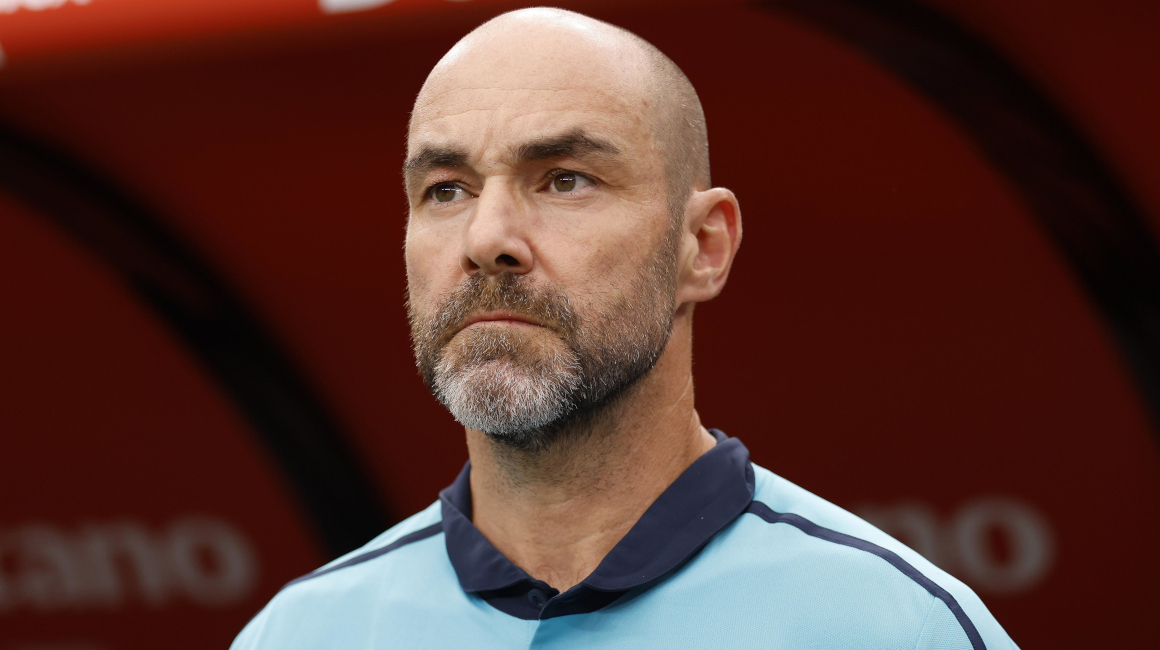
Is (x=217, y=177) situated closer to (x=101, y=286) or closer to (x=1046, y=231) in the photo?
(x=101, y=286)

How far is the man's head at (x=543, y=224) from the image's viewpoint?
1206 millimetres

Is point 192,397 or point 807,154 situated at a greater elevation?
point 807,154

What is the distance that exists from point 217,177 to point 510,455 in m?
1.52

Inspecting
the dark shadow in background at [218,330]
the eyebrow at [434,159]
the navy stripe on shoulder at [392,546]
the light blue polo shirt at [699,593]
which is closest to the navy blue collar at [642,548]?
the light blue polo shirt at [699,593]

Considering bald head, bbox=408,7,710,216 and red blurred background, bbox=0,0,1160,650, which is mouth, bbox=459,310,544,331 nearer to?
bald head, bbox=408,7,710,216

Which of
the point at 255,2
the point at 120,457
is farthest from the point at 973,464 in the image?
the point at 120,457

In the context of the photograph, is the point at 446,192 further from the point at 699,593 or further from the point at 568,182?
the point at 699,593

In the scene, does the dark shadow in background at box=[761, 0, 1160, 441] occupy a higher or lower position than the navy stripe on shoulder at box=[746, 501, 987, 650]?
higher

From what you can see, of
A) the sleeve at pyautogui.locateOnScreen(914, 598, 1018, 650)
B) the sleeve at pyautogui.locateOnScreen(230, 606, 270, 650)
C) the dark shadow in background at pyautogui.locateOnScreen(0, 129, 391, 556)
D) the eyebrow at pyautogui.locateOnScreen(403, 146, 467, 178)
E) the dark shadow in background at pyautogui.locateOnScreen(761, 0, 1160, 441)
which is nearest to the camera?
the sleeve at pyautogui.locateOnScreen(914, 598, 1018, 650)

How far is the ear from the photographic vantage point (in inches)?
53.7

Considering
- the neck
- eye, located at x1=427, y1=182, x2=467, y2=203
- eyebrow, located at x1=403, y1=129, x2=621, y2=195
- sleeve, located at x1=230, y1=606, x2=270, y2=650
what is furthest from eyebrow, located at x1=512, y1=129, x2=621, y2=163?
sleeve, located at x1=230, y1=606, x2=270, y2=650


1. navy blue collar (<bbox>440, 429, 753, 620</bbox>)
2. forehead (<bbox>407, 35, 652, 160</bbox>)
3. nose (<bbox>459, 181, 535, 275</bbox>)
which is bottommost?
navy blue collar (<bbox>440, 429, 753, 620</bbox>)

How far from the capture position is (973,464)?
7.08ft

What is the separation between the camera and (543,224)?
4.04 ft
